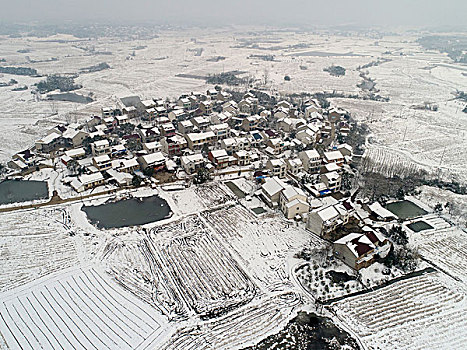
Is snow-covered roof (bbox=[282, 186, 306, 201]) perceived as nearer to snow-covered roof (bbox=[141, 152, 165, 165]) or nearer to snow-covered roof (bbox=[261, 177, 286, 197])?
snow-covered roof (bbox=[261, 177, 286, 197])

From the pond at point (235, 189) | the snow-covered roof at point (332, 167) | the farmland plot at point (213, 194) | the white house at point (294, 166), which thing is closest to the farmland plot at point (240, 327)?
the farmland plot at point (213, 194)

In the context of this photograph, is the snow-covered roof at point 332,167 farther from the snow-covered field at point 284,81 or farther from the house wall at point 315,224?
the snow-covered field at point 284,81

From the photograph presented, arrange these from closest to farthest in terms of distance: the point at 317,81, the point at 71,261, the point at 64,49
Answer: the point at 71,261 → the point at 317,81 → the point at 64,49

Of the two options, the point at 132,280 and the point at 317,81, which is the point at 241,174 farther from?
the point at 317,81

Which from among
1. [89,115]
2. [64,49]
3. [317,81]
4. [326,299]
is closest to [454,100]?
[317,81]

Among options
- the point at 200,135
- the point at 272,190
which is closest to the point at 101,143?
the point at 200,135

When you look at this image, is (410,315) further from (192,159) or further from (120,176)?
(120,176)

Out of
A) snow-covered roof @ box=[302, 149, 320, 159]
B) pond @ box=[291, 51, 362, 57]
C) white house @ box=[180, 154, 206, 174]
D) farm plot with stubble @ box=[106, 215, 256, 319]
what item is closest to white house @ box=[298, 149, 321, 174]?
snow-covered roof @ box=[302, 149, 320, 159]
